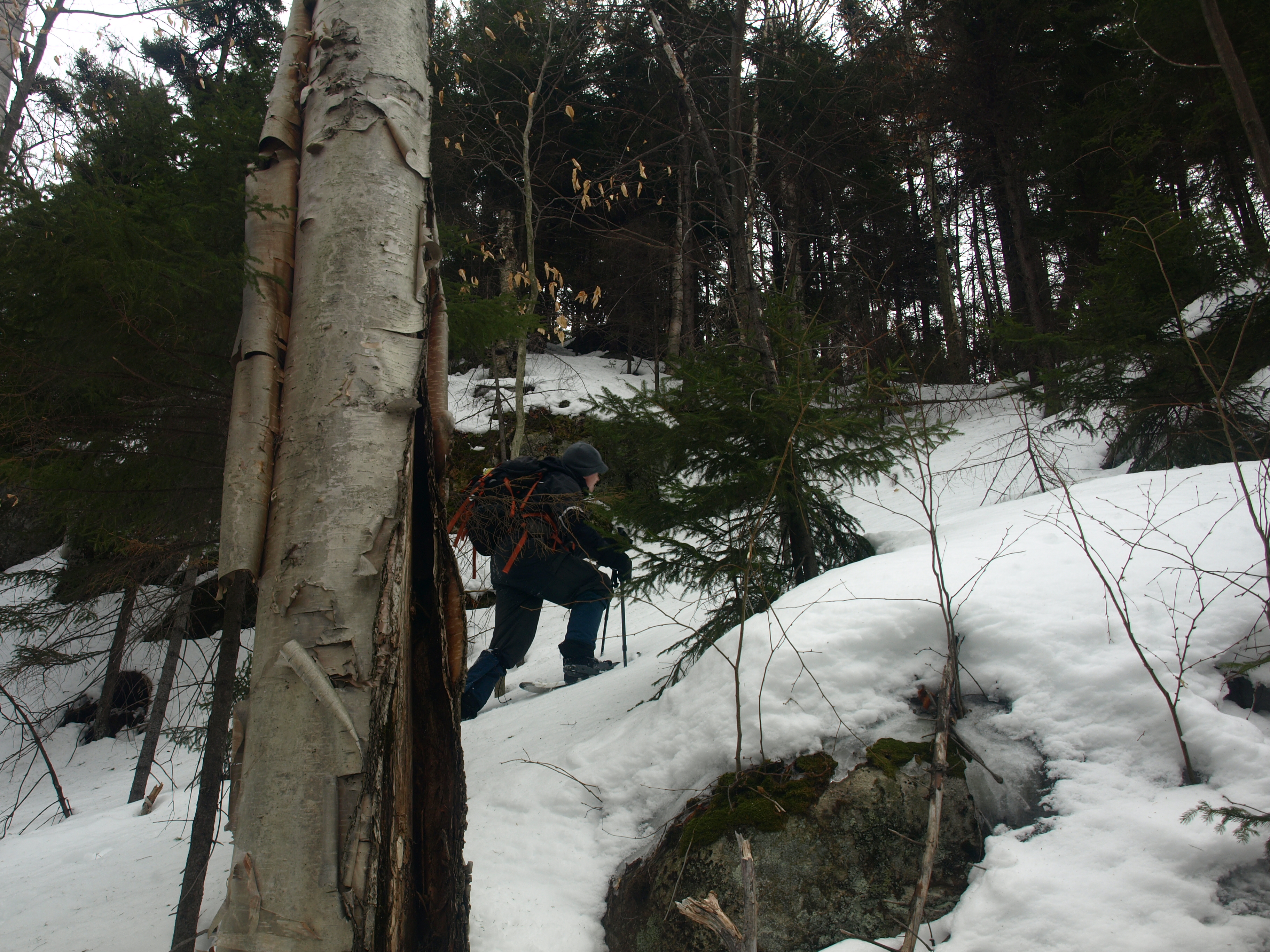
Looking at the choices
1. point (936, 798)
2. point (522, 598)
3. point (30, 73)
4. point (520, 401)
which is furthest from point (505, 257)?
point (936, 798)

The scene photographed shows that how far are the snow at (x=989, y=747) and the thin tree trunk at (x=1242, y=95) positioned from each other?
184 centimetres

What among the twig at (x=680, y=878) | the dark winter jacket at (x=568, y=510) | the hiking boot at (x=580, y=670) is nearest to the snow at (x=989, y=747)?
the twig at (x=680, y=878)

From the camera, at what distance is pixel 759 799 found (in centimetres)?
228

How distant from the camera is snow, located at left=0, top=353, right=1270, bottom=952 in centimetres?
172

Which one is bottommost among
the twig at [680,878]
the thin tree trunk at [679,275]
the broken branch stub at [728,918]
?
the twig at [680,878]

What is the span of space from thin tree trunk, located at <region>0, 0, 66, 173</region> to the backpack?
4.98 metres

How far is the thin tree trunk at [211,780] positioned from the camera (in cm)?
223

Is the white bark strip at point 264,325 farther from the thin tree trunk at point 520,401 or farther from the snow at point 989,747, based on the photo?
the thin tree trunk at point 520,401

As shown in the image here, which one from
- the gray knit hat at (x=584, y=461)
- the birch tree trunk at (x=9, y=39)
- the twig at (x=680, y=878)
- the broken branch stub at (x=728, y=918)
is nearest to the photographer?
the broken branch stub at (x=728, y=918)

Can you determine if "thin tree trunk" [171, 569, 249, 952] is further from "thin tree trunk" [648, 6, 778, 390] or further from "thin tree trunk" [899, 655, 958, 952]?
"thin tree trunk" [648, 6, 778, 390]

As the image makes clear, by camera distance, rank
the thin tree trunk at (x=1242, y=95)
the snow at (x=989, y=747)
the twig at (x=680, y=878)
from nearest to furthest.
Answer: the snow at (x=989, y=747)
the twig at (x=680, y=878)
the thin tree trunk at (x=1242, y=95)

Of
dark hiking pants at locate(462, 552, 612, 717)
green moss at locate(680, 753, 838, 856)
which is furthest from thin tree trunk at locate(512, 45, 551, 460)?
green moss at locate(680, 753, 838, 856)

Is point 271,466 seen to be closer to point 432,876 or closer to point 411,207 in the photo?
point 411,207

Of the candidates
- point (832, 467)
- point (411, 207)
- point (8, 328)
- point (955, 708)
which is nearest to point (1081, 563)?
point (955, 708)
